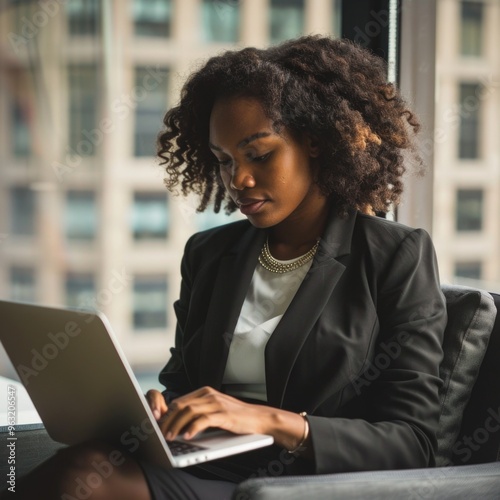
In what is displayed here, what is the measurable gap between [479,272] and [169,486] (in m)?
1.61

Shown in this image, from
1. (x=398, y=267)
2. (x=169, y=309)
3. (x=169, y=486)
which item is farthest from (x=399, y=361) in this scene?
(x=169, y=309)

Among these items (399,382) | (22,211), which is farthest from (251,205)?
(22,211)

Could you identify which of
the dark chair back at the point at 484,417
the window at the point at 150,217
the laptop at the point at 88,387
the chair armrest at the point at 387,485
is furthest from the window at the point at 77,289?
the chair armrest at the point at 387,485

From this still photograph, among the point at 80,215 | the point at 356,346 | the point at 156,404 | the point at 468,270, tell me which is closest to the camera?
the point at 156,404

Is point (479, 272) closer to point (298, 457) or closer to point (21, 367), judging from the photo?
point (298, 457)

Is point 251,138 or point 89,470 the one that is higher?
point 251,138

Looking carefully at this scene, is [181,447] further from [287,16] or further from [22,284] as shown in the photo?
[287,16]

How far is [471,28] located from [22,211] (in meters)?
1.68

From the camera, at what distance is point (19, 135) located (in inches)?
113

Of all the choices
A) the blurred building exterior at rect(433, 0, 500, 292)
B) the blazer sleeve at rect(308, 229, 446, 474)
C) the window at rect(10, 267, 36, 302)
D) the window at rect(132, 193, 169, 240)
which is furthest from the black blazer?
the window at rect(132, 193, 169, 240)

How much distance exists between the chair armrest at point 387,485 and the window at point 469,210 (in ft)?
4.37

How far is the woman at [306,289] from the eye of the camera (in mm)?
1337

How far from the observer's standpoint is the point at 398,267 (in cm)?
148

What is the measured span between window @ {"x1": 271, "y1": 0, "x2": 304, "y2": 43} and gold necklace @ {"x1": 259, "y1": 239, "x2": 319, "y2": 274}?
5.02ft
